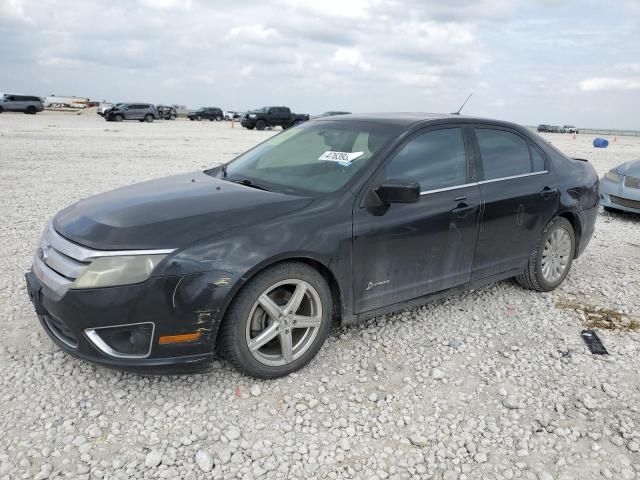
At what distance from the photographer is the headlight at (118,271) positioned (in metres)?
2.59

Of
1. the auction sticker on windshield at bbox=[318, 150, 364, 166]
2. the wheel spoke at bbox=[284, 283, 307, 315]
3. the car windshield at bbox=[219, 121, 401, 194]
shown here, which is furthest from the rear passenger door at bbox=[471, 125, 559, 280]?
the wheel spoke at bbox=[284, 283, 307, 315]

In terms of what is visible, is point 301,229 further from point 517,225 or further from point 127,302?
point 517,225

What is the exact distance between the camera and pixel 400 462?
247 centimetres

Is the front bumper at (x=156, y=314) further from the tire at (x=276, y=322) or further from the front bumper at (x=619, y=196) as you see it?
the front bumper at (x=619, y=196)

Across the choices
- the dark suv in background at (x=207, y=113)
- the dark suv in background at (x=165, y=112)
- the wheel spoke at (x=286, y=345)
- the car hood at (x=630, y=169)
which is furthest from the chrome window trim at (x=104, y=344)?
the dark suv in background at (x=207, y=113)

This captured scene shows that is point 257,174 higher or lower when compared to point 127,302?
higher

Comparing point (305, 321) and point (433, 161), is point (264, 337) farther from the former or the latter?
point (433, 161)

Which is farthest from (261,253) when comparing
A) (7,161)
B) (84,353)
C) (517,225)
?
(7,161)

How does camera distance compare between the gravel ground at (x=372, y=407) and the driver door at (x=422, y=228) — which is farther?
the driver door at (x=422, y=228)

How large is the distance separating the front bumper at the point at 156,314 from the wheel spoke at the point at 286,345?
17.6 inches

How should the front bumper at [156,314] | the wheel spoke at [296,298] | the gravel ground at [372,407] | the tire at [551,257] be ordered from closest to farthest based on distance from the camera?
the gravel ground at [372,407]
the front bumper at [156,314]
the wheel spoke at [296,298]
the tire at [551,257]

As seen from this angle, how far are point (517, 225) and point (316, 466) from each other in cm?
264

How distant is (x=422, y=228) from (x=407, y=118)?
3.04ft

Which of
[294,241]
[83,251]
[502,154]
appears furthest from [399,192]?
[83,251]
